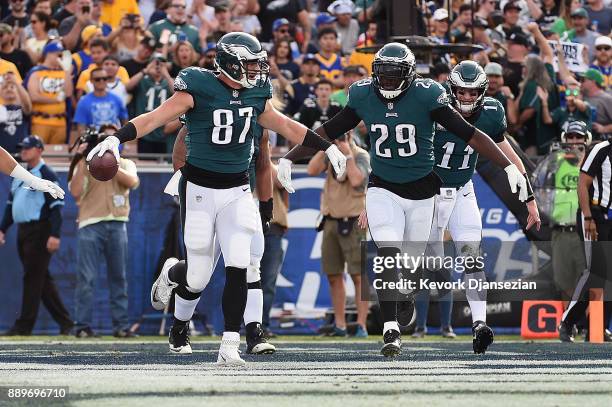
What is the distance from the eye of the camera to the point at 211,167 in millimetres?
8500

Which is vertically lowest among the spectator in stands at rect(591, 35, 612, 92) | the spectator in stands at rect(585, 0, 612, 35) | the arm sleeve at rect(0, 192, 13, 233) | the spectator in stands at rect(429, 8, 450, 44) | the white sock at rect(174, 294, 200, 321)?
the white sock at rect(174, 294, 200, 321)

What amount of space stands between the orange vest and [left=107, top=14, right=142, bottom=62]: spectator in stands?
109 cm

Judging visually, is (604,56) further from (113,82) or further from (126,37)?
(113,82)

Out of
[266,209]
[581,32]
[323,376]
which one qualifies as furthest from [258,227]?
[581,32]

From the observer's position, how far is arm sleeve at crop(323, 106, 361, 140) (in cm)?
941

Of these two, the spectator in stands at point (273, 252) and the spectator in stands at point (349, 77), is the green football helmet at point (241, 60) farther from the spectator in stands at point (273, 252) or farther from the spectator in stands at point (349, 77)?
the spectator in stands at point (349, 77)

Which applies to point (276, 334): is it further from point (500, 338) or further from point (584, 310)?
point (584, 310)

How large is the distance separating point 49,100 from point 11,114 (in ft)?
1.77

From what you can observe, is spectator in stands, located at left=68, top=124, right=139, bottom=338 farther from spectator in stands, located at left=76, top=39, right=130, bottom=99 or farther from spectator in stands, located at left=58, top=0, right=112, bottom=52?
spectator in stands, located at left=58, top=0, right=112, bottom=52

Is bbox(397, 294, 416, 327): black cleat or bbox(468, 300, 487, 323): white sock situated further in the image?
bbox(468, 300, 487, 323): white sock

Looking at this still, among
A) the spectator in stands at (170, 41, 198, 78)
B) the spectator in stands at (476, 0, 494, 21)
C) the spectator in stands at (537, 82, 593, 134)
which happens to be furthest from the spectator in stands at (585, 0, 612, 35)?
the spectator in stands at (170, 41, 198, 78)

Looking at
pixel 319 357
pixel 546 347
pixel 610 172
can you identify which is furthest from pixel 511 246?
pixel 319 357

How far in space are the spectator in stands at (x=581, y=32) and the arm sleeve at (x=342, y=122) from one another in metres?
7.95

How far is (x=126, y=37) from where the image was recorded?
50.8 ft
